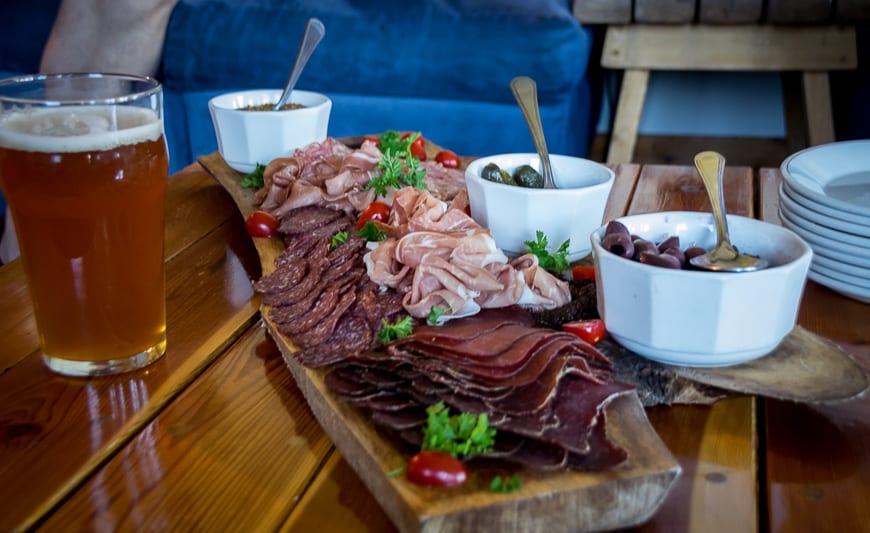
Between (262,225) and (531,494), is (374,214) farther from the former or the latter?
(531,494)

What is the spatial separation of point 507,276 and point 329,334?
0.87 ft

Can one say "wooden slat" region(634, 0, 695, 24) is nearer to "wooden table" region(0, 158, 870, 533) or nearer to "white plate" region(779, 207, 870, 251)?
"white plate" region(779, 207, 870, 251)

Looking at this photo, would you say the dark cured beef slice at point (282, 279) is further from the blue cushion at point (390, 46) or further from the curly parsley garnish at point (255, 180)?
the blue cushion at point (390, 46)

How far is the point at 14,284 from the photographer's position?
1.50 meters

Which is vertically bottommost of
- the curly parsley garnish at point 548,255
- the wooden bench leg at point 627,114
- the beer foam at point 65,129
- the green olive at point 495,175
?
the wooden bench leg at point 627,114

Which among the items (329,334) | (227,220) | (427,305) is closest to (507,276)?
(427,305)

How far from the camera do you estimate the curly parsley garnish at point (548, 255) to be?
1402 mm

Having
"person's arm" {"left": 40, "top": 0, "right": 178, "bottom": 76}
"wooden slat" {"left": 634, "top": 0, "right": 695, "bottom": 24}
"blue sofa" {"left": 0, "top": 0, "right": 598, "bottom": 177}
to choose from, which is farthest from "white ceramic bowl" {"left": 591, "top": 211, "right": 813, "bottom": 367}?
"person's arm" {"left": 40, "top": 0, "right": 178, "bottom": 76}

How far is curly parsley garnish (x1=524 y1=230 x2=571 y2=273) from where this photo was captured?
4.60 feet

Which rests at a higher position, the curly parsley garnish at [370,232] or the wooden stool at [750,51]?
the wooden stool at [750,51]

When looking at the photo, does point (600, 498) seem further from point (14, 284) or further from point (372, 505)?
point (14, 284)

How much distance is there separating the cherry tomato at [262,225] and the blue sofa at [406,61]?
192 centimetres

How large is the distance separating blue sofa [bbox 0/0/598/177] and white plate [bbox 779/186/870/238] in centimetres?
194

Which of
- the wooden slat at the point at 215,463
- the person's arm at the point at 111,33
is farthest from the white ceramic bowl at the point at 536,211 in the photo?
the person's arm at the point at 111,33
